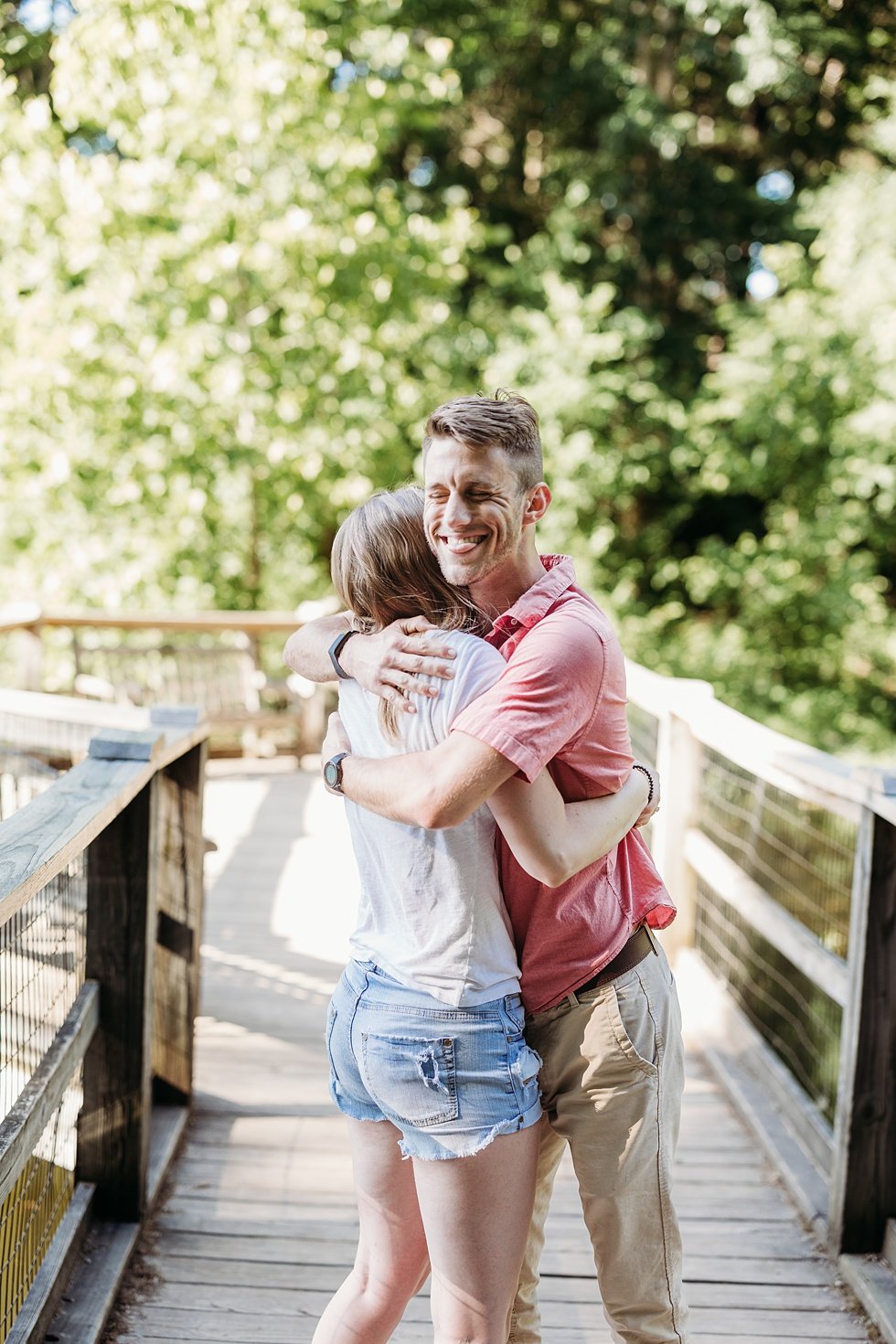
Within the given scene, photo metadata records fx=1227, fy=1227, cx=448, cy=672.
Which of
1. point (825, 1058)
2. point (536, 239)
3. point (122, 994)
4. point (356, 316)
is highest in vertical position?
point (536, 239)

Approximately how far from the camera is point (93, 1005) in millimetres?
2195

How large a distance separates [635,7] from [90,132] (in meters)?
5.45

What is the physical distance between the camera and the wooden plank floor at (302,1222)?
2.16m

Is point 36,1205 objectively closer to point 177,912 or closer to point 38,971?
point 38,971

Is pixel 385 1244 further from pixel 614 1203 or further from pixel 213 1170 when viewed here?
pixel 213 1170

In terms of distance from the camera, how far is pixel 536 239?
11.8 meters

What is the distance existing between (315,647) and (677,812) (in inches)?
100

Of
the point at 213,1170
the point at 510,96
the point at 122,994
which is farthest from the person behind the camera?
the point at 510,96

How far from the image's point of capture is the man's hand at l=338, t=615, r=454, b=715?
1.28 meters

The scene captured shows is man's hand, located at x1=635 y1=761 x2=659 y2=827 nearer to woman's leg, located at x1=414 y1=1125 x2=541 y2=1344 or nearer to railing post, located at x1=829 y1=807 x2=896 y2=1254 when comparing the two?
woman's leg, located at x1=414 y1=1125 x2=541 y2=1344

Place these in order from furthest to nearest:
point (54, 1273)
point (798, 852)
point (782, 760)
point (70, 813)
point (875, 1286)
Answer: point (798, 852) → point (782, 760) → point (875, 1286) → point (54, 1273) → point (70, 813)

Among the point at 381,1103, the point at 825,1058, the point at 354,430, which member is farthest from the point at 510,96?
the point at 381,1103

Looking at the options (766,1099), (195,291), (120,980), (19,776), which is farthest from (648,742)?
(195,291)

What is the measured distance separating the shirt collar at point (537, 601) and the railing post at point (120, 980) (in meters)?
1.05
